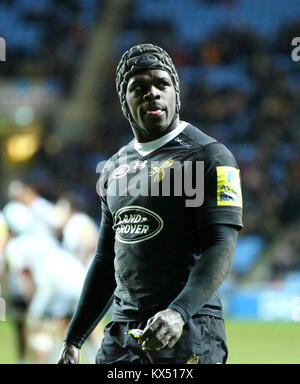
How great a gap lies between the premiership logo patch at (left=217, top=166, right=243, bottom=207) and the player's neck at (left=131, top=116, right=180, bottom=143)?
30 cm

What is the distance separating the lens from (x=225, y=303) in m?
12.2

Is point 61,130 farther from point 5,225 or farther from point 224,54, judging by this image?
point 5,225

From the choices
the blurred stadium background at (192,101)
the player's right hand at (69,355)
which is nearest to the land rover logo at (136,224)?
the player's right hand at (69,355)

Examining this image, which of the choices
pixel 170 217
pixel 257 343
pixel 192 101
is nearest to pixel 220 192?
pixel 170 217

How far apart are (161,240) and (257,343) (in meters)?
7.16

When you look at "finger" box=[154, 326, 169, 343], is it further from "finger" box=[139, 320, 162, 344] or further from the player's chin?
the player's chin

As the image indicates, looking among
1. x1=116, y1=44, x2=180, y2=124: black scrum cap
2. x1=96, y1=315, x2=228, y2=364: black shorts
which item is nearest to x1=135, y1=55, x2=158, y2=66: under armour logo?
x1=116, y1=44, x2=180, y2=124: black scrum cap

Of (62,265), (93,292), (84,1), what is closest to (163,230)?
(93,292)

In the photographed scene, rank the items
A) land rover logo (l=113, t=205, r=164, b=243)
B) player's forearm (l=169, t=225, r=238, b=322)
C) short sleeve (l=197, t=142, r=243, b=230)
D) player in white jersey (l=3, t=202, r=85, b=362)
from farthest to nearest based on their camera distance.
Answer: player in white jersey (l=3, t=202, r=85, b=362) → land rover logo (l=113, t=205, r=164, b=243) → short sleeve (l=197, t=142, r=243, b=230) → player's forearm (l=169, t=225, r=238, b=322)

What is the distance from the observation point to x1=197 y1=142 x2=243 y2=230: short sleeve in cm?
257

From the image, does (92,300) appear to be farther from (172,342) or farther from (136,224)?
(172,342)

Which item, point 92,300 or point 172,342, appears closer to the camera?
point 172,342

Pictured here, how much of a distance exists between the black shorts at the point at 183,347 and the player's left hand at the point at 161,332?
0.20m

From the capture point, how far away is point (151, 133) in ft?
9.31
